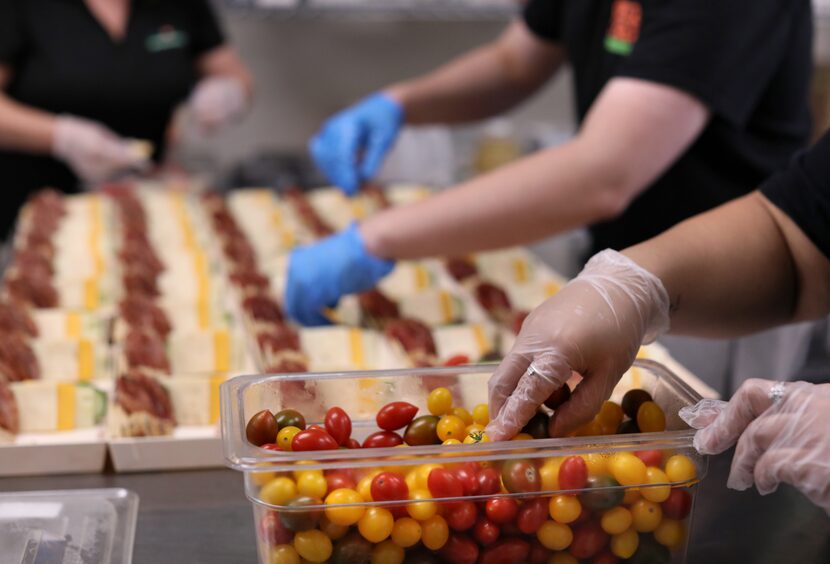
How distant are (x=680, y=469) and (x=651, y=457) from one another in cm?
4

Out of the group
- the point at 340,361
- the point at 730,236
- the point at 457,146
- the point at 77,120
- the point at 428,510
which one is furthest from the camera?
the point at 457,146

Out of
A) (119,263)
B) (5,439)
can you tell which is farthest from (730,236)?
(119,263)

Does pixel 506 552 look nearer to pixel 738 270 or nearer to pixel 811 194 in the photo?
pixel 738 270

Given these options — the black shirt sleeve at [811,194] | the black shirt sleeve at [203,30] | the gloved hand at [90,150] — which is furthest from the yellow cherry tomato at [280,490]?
the black shirt sleeve at [203,30]

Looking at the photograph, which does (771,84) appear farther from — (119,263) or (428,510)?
(119,263)

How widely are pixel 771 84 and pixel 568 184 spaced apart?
54cm

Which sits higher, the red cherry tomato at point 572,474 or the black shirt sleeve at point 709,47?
the black shirt sleeve at point 709,47

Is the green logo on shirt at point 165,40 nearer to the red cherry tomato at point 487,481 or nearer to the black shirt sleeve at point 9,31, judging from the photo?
the black shirt sleeve at point 9,31

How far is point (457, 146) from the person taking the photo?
4.24 metres

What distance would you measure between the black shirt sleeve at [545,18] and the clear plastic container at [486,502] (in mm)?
1696

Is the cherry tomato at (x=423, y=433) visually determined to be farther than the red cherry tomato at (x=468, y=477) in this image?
Yes

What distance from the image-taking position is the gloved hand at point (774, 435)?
3.18 feet

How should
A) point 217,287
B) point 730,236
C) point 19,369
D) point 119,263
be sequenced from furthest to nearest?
point 119,263 → point 217,287 → point 19,369 → point 730,236

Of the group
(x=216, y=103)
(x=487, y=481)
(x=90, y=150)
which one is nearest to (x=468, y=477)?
A: (x=487, y=481)
